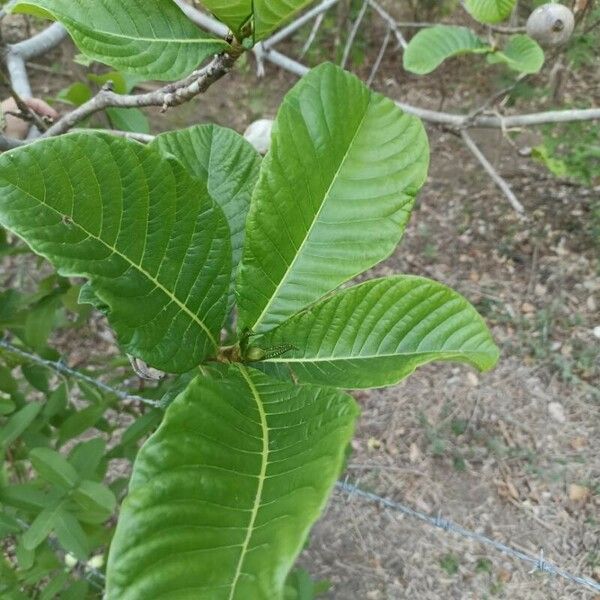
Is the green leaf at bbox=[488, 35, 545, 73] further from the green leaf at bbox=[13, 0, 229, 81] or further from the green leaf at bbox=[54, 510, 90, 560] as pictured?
the green leaf at bbox=[54, 510, 90, 560]

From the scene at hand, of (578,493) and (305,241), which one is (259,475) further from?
(578,493)

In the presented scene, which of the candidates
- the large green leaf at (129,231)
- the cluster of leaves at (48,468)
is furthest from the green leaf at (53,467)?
the large green leaf at (129,231)

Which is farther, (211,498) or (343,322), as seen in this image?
(343,322)

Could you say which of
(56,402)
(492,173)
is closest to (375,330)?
(56,402)

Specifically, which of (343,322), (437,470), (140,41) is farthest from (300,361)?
(437,470)

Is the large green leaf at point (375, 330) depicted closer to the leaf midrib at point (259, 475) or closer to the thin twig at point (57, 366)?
the leaf midrib at point (259, 475)

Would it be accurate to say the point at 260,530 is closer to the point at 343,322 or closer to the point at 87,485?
the point at 343,322
